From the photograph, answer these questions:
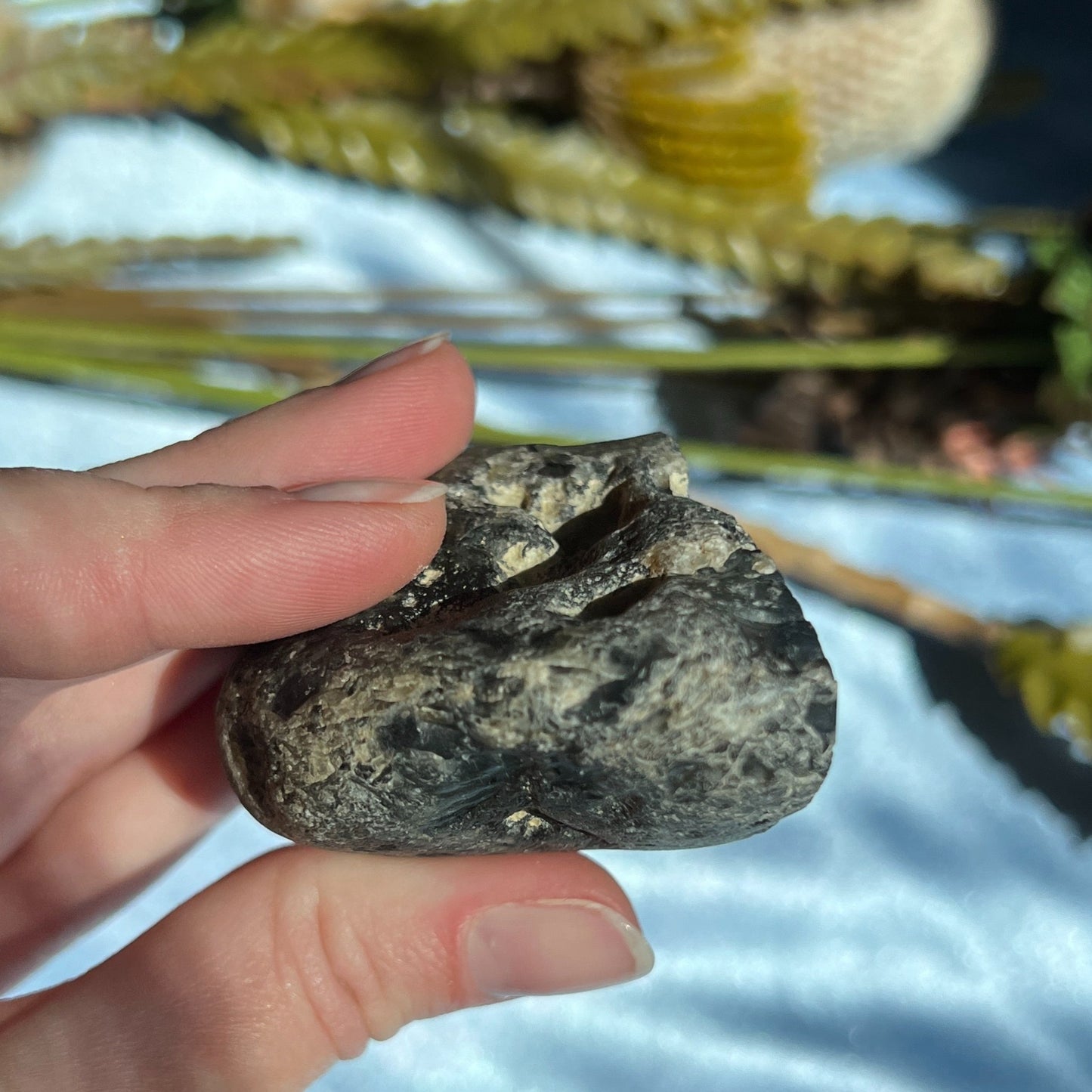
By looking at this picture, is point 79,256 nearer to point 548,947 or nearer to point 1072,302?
point 548,947

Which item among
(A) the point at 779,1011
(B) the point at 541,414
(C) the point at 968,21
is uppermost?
(C) the point at 968,21

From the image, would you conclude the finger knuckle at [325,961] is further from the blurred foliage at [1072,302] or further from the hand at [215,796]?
the blurred foliage at [1072,302]

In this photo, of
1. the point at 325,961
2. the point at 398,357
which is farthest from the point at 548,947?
the point at 398,357

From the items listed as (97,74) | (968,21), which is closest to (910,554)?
(968,21)

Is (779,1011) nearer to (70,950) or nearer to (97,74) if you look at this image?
(70,950)

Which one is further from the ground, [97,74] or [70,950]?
[97,74]

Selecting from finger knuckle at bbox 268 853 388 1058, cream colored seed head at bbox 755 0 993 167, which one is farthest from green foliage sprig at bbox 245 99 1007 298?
finger knuckle at bbox 268 853 388 1058

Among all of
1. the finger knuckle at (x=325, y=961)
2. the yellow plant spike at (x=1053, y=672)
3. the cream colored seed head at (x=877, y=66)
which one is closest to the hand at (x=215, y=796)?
the finger knuckle at (x=325, y=961)

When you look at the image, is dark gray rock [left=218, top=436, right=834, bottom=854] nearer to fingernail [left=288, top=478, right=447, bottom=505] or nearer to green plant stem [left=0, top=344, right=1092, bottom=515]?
fingernail [left=288, top=478, right=447, bottom=505]
